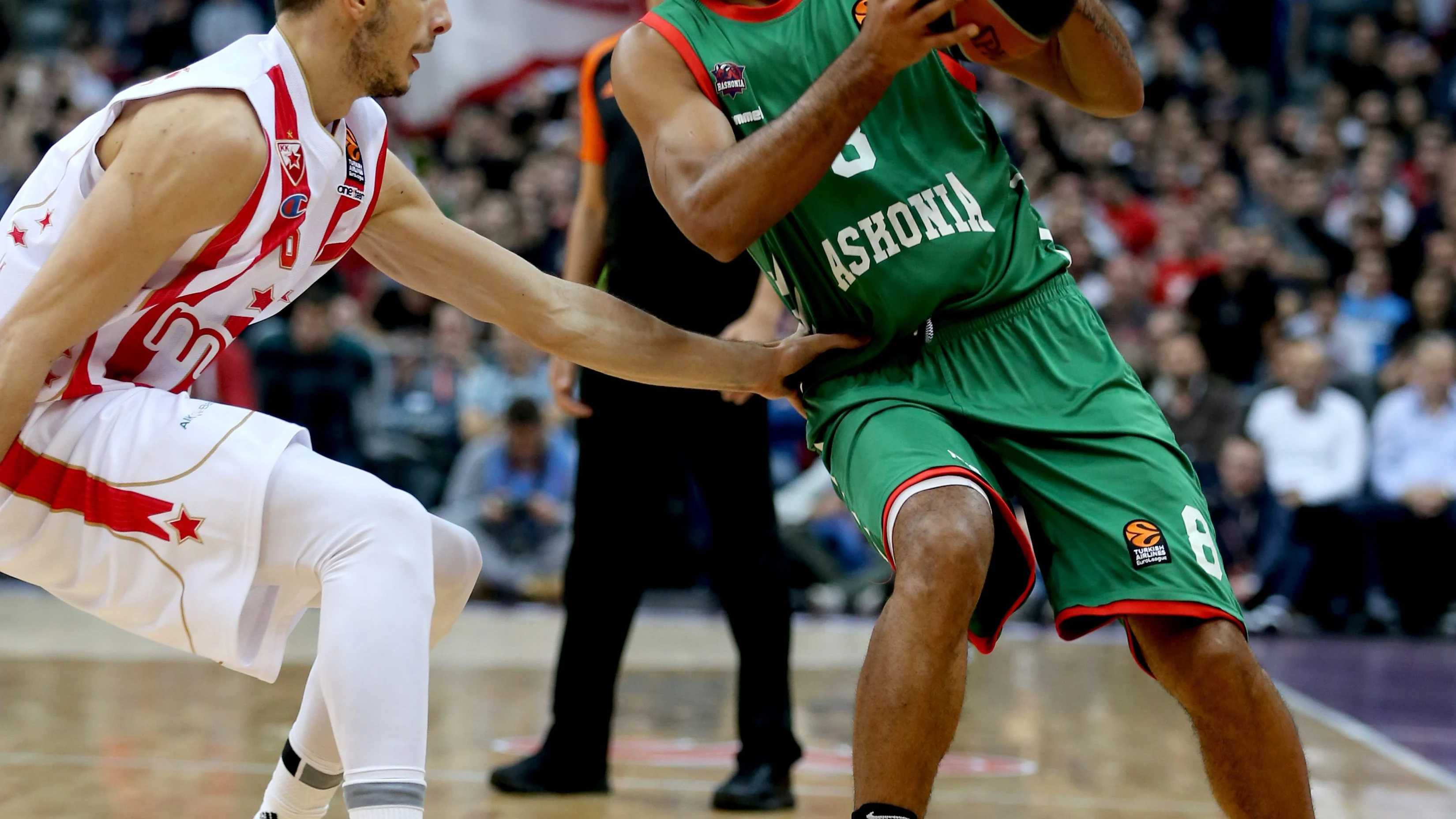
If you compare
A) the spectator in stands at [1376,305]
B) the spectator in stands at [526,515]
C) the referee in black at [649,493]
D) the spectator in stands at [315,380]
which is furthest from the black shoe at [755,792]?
the spectator in stands at [1376,305]

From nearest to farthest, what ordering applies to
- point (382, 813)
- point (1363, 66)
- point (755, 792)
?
point (382, 813)
point (755, 792)
point (1363, 66)

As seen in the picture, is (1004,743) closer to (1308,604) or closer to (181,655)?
(181,655)

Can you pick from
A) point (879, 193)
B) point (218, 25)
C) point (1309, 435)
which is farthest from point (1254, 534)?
point (218, 25)

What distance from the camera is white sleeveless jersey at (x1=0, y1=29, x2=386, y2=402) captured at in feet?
8.97

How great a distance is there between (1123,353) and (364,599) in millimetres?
7385

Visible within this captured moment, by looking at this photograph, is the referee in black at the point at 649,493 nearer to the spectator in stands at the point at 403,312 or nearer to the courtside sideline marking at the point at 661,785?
the courtside sideline marking at the point at 661,785

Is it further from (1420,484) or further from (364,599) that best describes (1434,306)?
(364,599)

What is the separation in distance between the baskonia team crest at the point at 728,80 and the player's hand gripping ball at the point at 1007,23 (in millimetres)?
374

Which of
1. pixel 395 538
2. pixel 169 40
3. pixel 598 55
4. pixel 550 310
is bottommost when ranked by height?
pixel 395 538

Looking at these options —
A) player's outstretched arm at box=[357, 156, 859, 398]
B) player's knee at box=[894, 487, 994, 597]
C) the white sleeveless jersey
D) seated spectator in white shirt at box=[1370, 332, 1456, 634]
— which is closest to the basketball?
player's outstretched arm at box=[357, 156, 859, 398]

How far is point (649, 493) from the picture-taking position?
4.61 meters

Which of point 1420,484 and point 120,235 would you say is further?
point 1420,484

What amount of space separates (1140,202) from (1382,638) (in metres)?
5.08

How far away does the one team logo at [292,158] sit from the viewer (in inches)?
108
